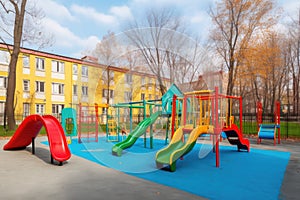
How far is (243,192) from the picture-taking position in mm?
3979

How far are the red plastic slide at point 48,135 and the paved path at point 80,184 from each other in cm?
35

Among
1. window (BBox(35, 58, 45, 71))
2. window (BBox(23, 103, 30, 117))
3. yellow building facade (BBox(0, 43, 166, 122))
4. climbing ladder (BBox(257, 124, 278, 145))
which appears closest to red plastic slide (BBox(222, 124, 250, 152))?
climbing ladder (BBox(257, 124, 278, 145))

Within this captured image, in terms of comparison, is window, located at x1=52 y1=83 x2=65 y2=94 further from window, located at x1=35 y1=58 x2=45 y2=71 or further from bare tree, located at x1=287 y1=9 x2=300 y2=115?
bare tree, located at x1=287 y1=9 x2=300 y2=115

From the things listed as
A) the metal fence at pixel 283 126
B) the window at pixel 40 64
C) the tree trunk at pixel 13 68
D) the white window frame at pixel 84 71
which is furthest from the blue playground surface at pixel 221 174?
the window at pixel 40 64

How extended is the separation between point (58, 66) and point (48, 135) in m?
23.1

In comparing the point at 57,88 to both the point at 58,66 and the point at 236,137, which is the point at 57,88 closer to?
the point at 58,66

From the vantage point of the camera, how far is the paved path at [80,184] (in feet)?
12.3

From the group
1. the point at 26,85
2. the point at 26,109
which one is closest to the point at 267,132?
the point at 26,85

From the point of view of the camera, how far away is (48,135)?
6.46m

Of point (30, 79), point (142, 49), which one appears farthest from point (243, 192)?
point (30, 79)

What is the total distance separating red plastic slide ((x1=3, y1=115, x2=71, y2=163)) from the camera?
6.25 meters

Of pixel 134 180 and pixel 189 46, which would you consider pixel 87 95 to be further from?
pixel 189 46

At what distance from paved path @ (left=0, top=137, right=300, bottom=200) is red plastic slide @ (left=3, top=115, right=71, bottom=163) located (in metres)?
0.35

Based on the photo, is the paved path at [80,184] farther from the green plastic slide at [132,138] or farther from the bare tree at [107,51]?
the bare tree at [107,51]
